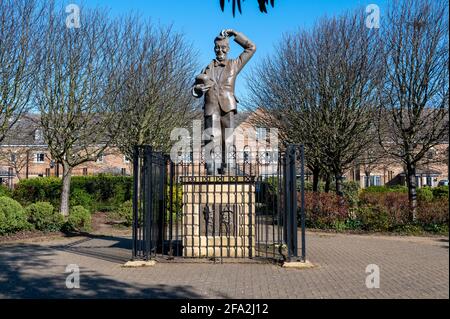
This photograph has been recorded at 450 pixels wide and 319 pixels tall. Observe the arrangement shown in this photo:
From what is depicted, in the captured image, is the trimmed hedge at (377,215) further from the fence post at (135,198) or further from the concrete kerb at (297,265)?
the fence post at (135,198)

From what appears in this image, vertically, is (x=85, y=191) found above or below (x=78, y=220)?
above

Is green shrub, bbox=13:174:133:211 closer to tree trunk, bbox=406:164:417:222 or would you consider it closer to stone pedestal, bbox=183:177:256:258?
stone pedestal, bbox=183:177:256:258

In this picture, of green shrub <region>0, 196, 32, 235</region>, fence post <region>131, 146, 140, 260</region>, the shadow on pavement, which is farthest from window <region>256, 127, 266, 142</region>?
fence post <region>131, 146, 140, 260</region>

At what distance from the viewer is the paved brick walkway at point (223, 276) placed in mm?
6258

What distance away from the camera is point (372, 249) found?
11.1 meters

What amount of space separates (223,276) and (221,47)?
16.2 ft

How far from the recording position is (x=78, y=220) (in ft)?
48.9

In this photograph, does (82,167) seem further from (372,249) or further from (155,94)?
(372,249)

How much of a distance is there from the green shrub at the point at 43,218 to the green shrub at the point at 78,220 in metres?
0.35

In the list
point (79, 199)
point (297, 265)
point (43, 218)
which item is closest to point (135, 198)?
point (297, 265)

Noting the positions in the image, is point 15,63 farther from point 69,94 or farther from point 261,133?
point 261,133

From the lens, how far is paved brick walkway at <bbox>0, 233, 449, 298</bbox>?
6258 mm

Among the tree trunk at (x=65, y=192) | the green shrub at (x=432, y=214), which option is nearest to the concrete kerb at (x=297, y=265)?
the green shrub at (x=432, y=214)

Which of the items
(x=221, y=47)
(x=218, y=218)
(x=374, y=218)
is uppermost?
(x=221, y=47)
